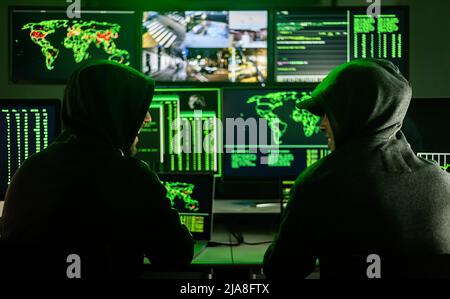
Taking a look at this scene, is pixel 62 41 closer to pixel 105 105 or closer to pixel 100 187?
pixel 105 105

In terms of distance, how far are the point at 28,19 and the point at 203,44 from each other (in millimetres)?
814

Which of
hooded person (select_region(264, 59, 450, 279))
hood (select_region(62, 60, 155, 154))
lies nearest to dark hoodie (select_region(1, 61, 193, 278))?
hood (select_region(62, 60, 155, 154))

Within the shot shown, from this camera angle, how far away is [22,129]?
6.23 ft

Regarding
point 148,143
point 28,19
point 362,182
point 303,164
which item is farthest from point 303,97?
point 28,19

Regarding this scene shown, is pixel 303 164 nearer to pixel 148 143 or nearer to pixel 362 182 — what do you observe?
pixel 148 143

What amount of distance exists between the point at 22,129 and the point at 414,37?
186cm

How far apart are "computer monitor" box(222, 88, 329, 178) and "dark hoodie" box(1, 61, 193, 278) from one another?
0.76 metres

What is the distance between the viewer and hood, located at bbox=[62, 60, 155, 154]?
1.31 m

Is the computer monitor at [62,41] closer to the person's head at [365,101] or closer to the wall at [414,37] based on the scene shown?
the wall at [414,37]

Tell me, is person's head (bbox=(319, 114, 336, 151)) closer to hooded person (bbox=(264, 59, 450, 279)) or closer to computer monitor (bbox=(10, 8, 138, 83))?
hooded person (bbox=(264, 59, 450, 279))

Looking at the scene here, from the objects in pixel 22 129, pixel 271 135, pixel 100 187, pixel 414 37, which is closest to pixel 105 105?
pixel 100 187

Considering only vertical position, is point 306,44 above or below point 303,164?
above
